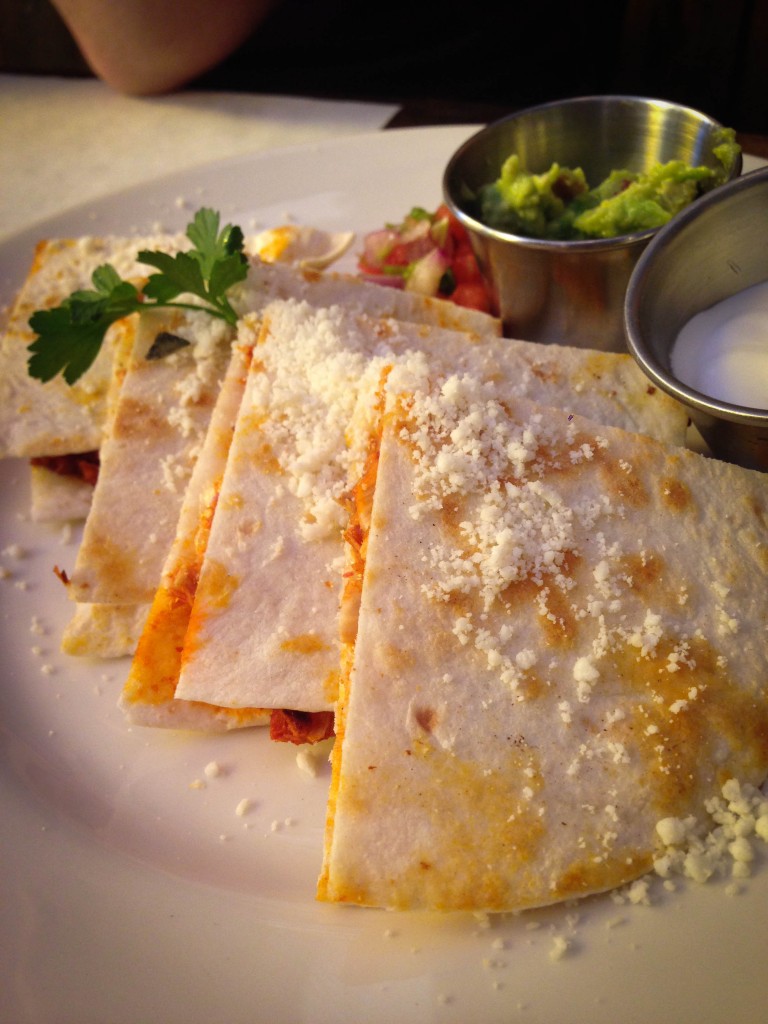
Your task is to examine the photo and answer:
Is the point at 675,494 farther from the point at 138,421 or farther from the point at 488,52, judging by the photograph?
the point at 488,52

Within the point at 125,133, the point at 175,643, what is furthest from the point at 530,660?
the point at 125,133

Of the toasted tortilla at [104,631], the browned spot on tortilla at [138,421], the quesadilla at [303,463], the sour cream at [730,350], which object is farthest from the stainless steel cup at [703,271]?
the toasted tortilla at [104,631]

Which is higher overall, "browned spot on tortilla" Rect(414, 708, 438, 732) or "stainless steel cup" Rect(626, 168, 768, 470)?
"stainless steel cup" Rect(626, 168, 768, 470)

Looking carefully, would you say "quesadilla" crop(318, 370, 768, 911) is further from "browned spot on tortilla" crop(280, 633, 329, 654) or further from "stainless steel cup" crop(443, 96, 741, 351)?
"stainless steel cup" crop(443, 96, 741, 351)

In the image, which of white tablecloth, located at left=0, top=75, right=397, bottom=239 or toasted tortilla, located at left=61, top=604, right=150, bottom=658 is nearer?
toasted tortilla, located at left=61, top=604, right=150, bottom=658

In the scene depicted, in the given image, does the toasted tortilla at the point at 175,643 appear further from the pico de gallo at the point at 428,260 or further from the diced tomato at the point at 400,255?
the diced tomato at the point at 400,255

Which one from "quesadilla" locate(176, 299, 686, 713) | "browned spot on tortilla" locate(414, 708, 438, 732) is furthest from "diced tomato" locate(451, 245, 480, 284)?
"browned spot on tortilla" locate(414, 708, 438, 732)
